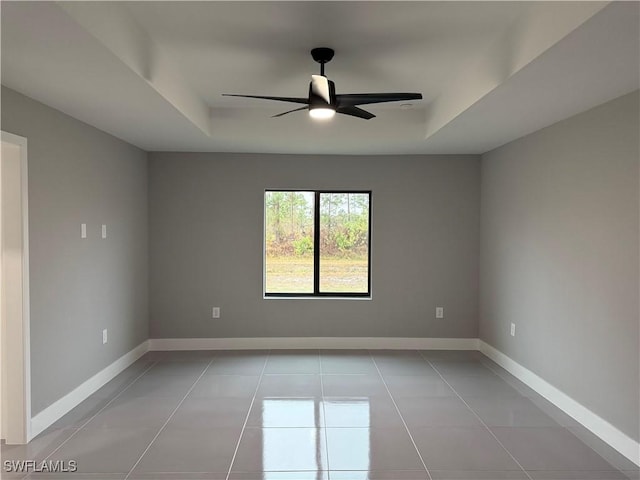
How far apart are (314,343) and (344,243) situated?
120cm

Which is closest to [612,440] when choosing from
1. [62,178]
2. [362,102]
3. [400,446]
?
[400,446]

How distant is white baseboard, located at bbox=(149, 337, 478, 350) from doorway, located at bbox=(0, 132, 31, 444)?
2.22 metres

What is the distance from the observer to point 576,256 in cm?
334

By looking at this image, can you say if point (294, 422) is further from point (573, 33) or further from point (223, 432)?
point (573, 33)

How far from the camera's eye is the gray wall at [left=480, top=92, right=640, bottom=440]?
2.80 meters

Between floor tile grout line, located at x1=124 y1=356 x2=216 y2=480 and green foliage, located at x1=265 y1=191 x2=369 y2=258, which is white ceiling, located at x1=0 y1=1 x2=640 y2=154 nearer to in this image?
green foliage, located at x1=265 y1=191 x2=369 y2=258

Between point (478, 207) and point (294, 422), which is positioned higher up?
point (478, 207)

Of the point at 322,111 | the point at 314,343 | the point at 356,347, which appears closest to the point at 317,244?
the point at 314,343

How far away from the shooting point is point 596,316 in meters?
3.09

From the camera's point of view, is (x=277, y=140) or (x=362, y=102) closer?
(x=362, y=102)

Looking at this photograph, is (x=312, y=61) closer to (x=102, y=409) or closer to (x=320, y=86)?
(x=320, y=86)

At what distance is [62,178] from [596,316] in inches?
154

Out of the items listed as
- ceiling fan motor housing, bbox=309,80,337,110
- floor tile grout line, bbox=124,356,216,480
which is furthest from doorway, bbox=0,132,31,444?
ceiling fan motor housing, bbox=309,80,337,110

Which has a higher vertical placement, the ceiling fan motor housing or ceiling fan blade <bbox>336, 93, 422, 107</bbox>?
ceiling fan blade <bbox>336, 93, 422, 107</bbox>
